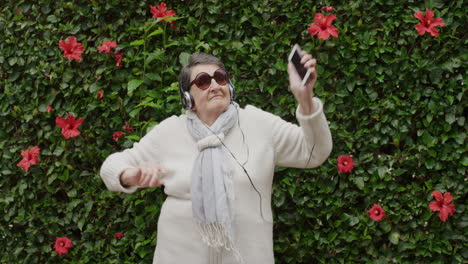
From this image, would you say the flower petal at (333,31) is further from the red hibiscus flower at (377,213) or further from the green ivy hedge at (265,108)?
the red hibiscus flower at (377,213)

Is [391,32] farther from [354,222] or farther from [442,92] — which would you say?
[354,222]

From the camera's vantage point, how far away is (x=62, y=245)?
3658 mm

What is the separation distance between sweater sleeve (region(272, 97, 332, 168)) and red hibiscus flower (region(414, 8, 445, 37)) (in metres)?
1.13

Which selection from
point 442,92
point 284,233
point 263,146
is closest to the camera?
point 263,146

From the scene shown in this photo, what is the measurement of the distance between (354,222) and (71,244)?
72.9 inches

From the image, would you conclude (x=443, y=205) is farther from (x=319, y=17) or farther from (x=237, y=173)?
(x=237, y=173)

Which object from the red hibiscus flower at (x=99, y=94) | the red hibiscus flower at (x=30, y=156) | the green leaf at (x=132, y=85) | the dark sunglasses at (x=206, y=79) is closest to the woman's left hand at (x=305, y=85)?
the dark sunglasses at (x=206, y=79)

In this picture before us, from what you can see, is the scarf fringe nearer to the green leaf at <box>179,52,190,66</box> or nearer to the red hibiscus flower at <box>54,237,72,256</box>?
the green leaf at <box>179,52,190,66</box>

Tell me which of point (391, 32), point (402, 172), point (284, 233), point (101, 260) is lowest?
point (101, 260)

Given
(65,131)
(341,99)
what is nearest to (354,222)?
(341,99)

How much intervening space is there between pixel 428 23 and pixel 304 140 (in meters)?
1.24

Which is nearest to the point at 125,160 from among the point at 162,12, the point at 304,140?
the point at 304,140

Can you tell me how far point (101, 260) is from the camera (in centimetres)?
367

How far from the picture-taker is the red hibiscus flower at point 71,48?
3537mm
